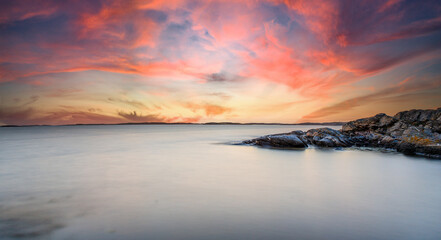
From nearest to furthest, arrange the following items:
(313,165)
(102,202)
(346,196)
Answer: (102,202) → (346,196) → (313,165)

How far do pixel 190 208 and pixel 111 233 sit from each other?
1.75 metres

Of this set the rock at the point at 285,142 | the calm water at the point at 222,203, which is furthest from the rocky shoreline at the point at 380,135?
the calm water at the point at 222,203

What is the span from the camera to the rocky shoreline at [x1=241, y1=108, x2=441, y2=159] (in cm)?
1339

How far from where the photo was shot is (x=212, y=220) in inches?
170

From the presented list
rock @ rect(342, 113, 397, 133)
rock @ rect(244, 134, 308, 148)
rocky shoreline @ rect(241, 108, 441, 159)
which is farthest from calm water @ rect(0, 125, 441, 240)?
rock @ rect(342, 113, 397, 133)

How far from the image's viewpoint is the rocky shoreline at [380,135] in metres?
13.4

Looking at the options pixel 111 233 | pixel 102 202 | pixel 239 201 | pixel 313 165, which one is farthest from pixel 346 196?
pixel 102 202

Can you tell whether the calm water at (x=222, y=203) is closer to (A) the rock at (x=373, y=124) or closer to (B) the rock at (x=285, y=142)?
(B) the rock at (x=285, y=142)

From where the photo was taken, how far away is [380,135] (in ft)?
55.9

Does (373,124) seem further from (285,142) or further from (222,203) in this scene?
(222,203)

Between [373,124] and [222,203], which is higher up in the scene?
[373,124]

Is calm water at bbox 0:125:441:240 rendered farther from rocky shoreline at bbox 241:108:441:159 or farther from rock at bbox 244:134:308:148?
rock at bbox 244:134:308:148

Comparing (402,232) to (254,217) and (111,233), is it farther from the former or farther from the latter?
(111,233)

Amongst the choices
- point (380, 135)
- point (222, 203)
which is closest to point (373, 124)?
point (380, 135)
